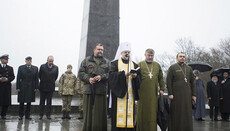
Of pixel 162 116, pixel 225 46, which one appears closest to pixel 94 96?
pixel 162 116

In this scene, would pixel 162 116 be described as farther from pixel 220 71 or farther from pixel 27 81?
pixel 220 71

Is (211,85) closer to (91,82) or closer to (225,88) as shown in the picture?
(225,88)

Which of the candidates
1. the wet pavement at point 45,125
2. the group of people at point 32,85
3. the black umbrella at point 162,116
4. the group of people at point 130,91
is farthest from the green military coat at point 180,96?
the group of people at point 32,85

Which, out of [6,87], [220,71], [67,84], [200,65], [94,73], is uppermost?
[200,65]

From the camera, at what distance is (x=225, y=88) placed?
9.48m

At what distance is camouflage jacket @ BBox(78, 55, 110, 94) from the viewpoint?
4.79 m

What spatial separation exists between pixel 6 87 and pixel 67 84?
6.30 ft

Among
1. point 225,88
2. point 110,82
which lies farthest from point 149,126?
point 225,88

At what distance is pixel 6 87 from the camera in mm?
7395

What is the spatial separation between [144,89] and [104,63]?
1043 millimetres

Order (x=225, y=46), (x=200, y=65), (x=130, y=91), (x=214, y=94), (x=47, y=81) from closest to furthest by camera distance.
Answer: (x=130, y=91) → (x=47, y=81) → (x=214, y=94) → (x=200, y=65) → (x=225, y=46)

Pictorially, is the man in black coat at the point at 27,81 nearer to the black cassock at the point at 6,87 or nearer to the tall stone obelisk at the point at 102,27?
the black cassock at the point at 6,87

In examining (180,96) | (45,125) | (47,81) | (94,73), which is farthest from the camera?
(47,81)

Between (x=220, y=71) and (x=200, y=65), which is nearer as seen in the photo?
(x=200, y=65)
